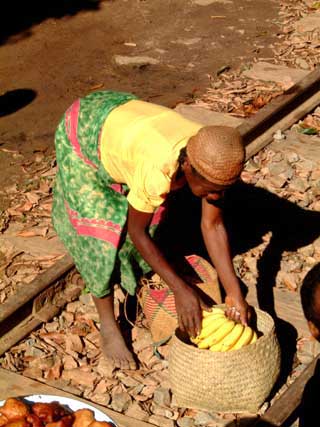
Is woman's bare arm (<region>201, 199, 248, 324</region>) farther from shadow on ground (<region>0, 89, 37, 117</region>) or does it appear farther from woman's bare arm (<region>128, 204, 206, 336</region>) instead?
shadow on ground (<region>0, 89, 37, 117</region>)

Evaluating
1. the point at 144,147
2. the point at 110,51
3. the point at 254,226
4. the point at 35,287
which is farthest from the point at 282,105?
the point at 144,147

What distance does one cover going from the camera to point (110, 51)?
1094 cm

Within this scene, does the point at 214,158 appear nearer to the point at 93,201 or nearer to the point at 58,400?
the point at 93,201

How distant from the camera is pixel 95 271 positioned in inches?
226

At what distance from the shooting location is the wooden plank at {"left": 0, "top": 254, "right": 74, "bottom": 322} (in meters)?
6.06

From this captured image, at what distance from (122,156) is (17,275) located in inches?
79.2

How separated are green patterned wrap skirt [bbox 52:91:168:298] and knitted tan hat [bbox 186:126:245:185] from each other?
869 mm

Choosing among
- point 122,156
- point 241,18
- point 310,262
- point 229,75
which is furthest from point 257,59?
point 122,156

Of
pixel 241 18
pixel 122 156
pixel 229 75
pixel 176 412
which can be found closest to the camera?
pixel 122 156

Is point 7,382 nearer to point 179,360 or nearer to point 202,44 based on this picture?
point 179,360

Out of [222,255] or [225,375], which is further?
[222,255]

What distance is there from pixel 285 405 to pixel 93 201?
1705mm

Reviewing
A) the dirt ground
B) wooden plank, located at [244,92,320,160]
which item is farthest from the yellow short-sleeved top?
wooden plank, located at [244,92,320,160]

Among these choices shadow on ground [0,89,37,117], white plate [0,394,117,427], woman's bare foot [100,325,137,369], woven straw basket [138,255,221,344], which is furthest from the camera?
shadow on ground [0,89,37,117]
